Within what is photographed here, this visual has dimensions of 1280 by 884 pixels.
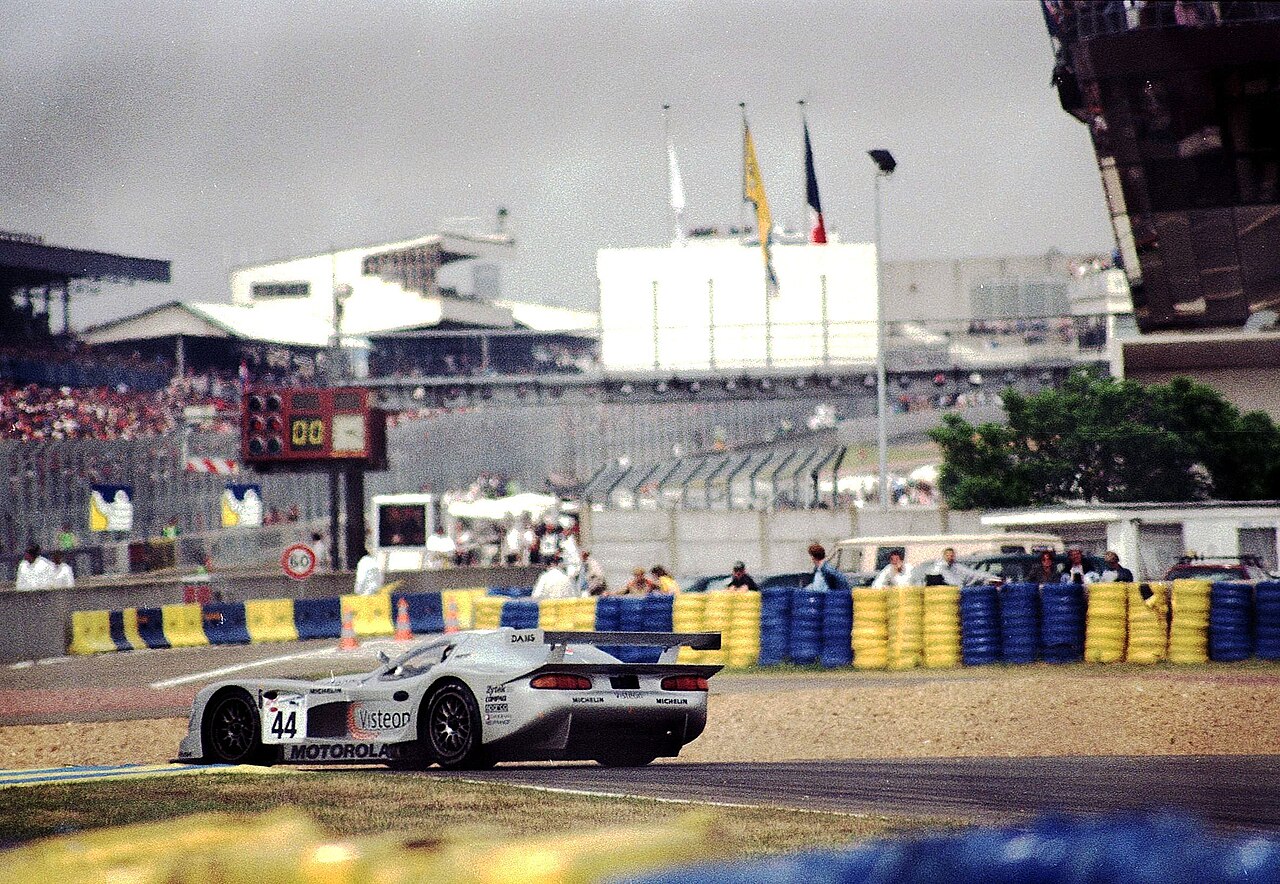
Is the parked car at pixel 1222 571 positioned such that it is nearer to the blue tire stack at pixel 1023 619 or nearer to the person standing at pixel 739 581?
the blue tire stack at pixel 1023 619

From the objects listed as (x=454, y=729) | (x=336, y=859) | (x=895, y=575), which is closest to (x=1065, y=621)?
(x=895, y=575)

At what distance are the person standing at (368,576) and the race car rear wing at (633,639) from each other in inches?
840

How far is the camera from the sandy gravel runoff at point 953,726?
578 inches

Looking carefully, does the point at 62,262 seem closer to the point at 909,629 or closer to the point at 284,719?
the point at 909,629

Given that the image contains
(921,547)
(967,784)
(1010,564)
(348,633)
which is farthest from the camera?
(348,633)

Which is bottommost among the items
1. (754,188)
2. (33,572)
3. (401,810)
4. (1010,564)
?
(401,810)

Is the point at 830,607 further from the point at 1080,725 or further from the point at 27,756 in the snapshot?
the point at 27,756

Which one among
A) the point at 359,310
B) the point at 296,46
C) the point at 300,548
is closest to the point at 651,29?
the point at 296,46

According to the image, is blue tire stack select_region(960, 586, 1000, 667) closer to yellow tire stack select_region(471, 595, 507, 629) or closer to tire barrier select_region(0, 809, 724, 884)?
yellow tire stack select_region(471, 595, 507, 629)

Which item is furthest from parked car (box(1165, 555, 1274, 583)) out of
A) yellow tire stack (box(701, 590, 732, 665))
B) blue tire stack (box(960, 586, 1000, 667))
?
yellow tire stack (box(701, 590, 732, 665))

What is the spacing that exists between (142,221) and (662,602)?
978 cm

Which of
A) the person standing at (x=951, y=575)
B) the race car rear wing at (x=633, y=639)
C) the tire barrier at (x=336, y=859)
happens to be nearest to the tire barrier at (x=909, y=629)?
the person standing at (x=951, y=575)

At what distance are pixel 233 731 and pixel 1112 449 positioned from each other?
2768cm

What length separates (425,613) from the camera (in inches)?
1335
